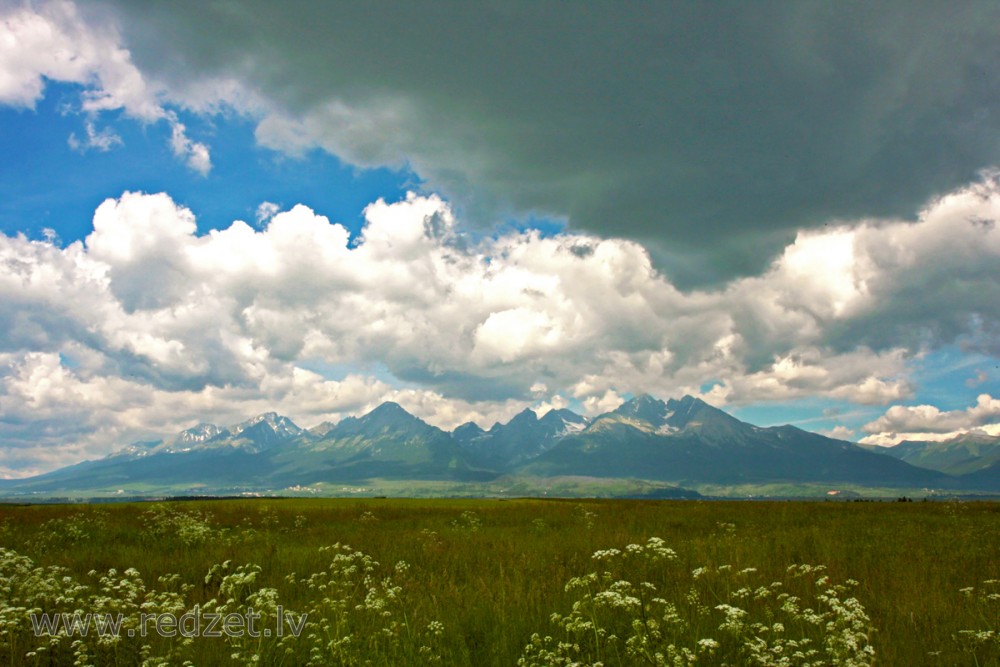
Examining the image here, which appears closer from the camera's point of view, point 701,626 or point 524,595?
point 701,626

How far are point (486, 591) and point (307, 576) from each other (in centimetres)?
472

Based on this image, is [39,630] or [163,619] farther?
[163,619]

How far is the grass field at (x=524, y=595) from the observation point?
6.18 metres

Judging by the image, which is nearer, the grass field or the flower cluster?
the flower cluster

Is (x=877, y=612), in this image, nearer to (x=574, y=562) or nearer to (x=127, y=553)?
(x=574, y=562)

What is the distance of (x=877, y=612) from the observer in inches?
337

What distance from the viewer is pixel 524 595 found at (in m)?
9.02

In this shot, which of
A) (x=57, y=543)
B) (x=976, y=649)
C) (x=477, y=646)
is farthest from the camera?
(x=57, y=543)

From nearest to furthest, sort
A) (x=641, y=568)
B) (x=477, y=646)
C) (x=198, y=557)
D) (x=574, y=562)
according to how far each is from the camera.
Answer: (x=477, y=646) < (x=641, y=568) < (x=574, y=562) < (x=198, y=557)

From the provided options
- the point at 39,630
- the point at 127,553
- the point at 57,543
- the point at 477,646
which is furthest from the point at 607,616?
the point at 57,543

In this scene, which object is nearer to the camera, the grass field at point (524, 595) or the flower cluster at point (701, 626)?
the flower cluster at point (701, 626)

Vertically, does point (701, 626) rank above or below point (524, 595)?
above

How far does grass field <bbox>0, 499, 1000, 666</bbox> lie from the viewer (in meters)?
6.18

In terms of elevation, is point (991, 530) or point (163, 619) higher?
point (163, 619)
